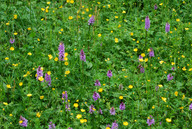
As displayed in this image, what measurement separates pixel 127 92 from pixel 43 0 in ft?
8.81

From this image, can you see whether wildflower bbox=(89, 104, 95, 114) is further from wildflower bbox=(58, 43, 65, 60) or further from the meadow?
wildflower bbox=(58, 43, 65, 60)

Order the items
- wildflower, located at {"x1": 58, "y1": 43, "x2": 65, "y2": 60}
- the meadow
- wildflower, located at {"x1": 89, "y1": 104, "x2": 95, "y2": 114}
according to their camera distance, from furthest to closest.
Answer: wildflower, located at {"x1": 58, "y1": 43, "x2": 65, "y2": 60}
the meadow
wildflower, located at {"x1": 89, "y1": 104, "x2": 95, "y2": 114}

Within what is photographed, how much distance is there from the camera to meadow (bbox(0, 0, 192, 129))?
2.71 metres

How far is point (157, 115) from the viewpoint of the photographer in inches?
105

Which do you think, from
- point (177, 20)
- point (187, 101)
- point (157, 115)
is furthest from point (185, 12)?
point (157, 115)

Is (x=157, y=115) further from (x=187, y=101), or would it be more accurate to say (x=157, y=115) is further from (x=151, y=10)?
(x=151, y=10)

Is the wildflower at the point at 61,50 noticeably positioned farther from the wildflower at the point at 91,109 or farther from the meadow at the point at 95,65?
the wildflower at the point at 91,109

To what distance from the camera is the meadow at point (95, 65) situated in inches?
107

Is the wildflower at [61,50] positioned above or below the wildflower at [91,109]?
above

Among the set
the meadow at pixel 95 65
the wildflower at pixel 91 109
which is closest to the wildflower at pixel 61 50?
the meadow at pixel 95 65

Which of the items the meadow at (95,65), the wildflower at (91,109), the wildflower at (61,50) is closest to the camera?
the wildflower at (91,109)

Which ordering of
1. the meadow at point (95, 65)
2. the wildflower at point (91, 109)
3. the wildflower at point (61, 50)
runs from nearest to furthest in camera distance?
the wildflower at point (91, 109) < the meadow at point (95, 65) < the wildflower at point (61, 50)

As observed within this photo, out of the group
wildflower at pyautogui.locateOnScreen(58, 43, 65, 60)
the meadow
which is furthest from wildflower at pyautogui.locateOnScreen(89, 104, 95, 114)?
wildflower at pyautogui.locateOnScreen(58, 43, 65, 60)

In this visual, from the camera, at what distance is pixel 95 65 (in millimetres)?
3398
